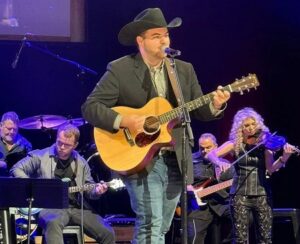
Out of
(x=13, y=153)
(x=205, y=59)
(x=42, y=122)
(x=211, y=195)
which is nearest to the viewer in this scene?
(x=13, y=153)

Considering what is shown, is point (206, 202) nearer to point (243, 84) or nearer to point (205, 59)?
point (205, 59)

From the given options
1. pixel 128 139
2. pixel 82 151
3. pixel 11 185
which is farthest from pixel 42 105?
pixel 128 139

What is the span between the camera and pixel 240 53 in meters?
10.9

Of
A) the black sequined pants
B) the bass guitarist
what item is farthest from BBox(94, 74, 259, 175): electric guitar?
the black sequined pants

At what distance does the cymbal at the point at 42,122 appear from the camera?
32.1 feet

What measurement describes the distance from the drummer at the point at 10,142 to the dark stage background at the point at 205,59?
90 cm

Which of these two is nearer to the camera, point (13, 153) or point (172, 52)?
point (172, 52)

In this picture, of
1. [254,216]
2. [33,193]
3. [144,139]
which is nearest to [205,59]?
[254,216]

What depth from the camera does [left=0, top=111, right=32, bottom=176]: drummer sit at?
9.65 metres

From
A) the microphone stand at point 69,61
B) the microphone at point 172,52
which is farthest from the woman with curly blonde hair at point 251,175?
the microphone at point 172,52

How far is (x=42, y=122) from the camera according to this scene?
32.4 feet

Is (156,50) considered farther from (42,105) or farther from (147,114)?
(42,105)

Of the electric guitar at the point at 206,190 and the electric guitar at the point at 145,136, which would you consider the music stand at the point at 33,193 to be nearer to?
the electric guitar at the point at 145,136

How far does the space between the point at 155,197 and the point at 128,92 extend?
0.90 m
